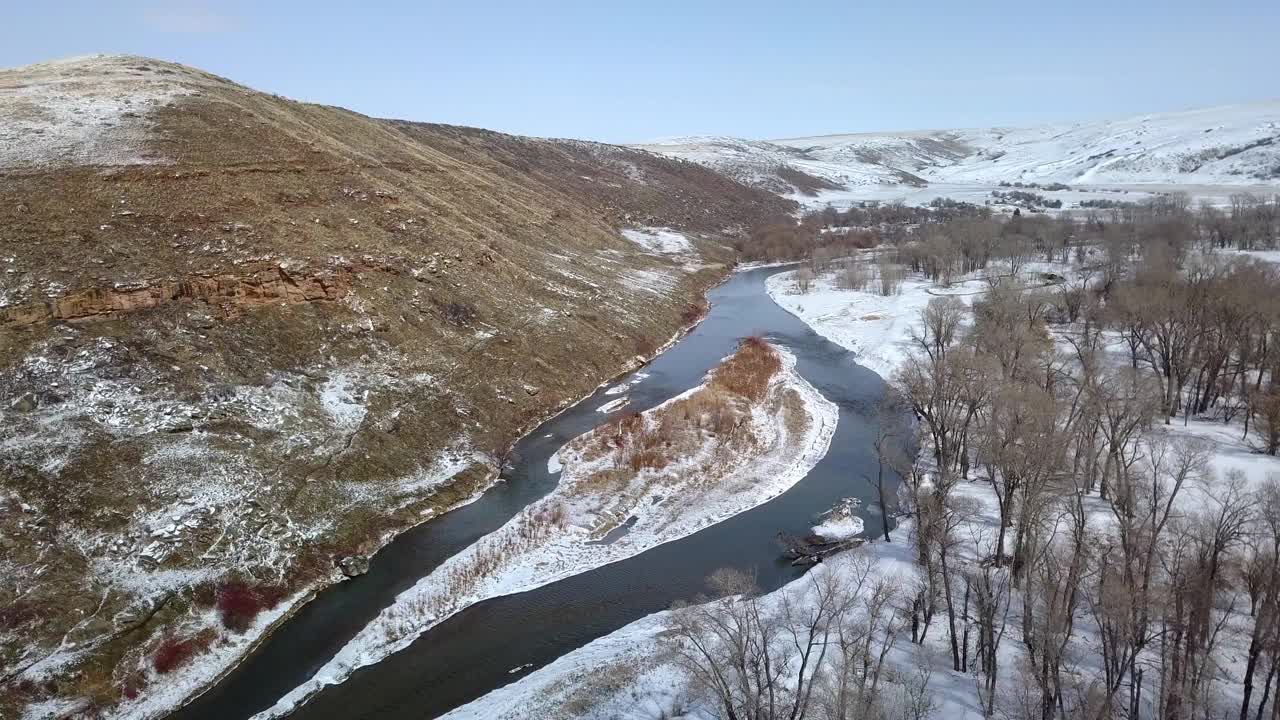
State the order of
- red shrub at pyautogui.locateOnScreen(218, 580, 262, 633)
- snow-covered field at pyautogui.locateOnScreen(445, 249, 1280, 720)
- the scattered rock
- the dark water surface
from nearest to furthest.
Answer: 1. snow-covered field at pyautogui.locateOnScreen(445, 249, 1280, 720)
2. the dark water surface
3. red shrub at pyautogui.locateOnScreen(218, 580, 262, 633)
4. the scattered rock

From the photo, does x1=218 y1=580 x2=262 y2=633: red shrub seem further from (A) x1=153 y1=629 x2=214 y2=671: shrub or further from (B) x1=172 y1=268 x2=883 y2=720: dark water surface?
(B) x1=172 y1=268 x2=883 y2=720: dark water surface

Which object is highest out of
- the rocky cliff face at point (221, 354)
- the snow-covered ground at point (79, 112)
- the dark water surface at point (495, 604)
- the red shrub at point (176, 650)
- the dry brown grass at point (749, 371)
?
the snow-covered ground at point (79, 112)

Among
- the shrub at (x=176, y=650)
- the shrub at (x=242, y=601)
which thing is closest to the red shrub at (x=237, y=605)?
the shrub at (x=242, y=601)

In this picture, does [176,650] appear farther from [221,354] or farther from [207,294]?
[207,294]

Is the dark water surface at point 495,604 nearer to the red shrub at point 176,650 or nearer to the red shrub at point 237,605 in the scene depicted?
the red shrub at point 237,605

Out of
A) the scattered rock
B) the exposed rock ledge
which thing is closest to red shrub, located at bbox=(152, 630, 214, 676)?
the scattered rock

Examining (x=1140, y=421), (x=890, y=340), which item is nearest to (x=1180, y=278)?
(x=890, y=340)

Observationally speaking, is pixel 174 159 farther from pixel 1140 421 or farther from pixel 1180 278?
pixel 1180 278

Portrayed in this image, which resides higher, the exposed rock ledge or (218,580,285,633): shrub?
the exposed rock ledge
